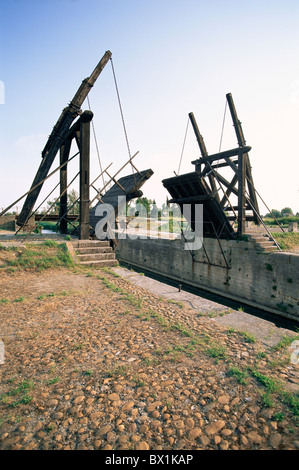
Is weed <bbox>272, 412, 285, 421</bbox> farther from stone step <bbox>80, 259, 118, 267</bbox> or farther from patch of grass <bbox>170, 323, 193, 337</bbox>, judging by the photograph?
stone step <bbox>80, 259, 118, 267</bbox>

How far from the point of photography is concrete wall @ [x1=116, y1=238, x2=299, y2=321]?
9.48 metres

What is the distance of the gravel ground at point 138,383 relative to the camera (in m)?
2.01

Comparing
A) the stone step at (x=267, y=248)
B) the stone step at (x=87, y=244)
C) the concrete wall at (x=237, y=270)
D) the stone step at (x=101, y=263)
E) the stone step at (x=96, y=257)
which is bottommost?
the concrete wall at (x=237, y=270)

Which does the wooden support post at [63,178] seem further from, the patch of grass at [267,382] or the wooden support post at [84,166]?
the patch of grass at [267,382]

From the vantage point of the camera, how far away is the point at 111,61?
10.2 meters

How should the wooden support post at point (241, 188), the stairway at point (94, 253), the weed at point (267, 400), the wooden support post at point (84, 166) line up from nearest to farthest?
the weed at point (267, 400), the stairway at point (94, 253), the wooden support post at point (84, 166), the wooden support post at point (241, 188)

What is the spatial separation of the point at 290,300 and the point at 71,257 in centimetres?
839

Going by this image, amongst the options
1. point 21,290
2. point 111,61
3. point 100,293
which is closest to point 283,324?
point 100,293

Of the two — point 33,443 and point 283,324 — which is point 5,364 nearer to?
point 33,443

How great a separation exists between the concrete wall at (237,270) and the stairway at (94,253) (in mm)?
5861

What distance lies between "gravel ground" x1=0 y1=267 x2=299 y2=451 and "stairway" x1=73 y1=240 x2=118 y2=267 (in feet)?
13.0

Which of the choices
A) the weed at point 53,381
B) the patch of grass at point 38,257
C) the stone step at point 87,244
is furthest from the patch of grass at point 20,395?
the stone step at point 87,244

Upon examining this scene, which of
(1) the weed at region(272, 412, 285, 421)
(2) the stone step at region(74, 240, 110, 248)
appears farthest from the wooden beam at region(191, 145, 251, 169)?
(1) the weed at region(272, 412, 285, 421)

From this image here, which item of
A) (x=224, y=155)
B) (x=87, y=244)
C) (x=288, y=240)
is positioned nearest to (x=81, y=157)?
(x=87, y=244)
